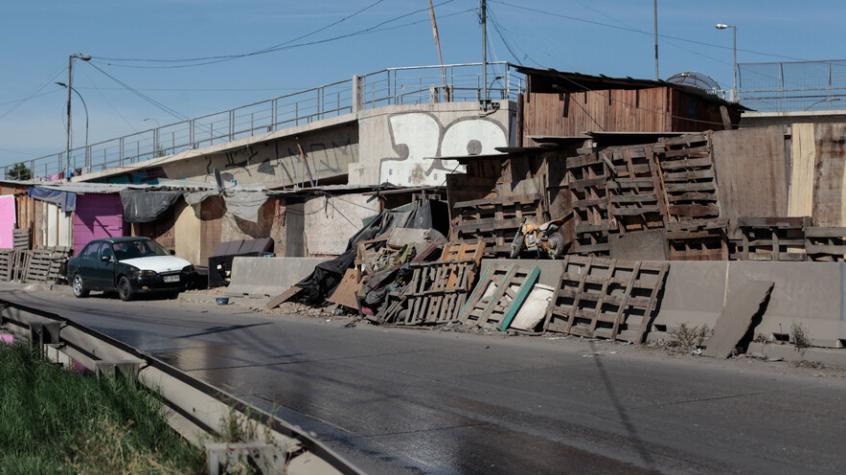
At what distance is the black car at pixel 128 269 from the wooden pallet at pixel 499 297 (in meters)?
11.6

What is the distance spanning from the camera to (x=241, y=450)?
13.2 feet

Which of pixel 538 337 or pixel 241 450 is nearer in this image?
pixel 241 450

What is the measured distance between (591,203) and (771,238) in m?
4.07

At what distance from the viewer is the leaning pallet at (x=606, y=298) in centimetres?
1341

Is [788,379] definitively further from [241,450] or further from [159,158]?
[159,158]

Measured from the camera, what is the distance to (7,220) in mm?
43156

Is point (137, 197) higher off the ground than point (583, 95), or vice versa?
point (583, 95)

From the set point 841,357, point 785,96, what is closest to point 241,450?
point 841,357

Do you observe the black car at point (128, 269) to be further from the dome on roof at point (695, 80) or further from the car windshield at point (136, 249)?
the dome on roof at point (695, 80)

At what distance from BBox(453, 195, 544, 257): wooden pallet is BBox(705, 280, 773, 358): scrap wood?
7097mm

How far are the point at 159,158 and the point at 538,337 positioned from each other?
32.6 m

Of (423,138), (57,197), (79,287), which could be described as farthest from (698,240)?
(57,197)

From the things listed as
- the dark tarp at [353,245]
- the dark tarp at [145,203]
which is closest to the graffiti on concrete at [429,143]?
the dark tarp at [353,245]

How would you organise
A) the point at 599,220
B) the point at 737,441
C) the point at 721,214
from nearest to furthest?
the point at 737,441, the point at 721,214, the point at 599,220
